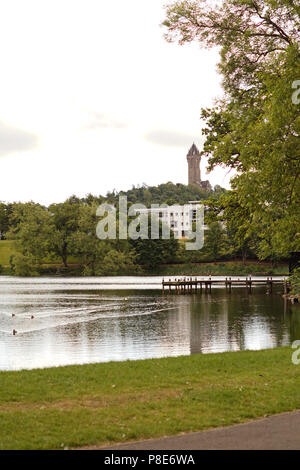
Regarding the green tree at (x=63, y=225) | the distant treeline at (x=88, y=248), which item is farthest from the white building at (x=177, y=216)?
the green tree at (x=63, y=225)

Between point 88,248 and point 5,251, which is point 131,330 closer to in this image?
point 88,248

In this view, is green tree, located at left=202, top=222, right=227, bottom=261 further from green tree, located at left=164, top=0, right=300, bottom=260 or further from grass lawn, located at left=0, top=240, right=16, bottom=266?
green tree, located at left=164, top=0, right=300, bottom=260

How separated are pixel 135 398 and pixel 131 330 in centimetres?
1604

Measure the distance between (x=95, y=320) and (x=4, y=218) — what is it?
123076 mm

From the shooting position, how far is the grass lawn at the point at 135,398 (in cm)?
734

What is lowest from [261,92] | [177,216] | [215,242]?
[215,242]

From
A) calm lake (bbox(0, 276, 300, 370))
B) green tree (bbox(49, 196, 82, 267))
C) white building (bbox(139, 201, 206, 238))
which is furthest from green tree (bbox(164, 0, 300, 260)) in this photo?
white building (bbox(139, 201, 206, 238))

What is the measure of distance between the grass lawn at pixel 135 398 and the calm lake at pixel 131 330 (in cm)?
520

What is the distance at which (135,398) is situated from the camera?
938 cm

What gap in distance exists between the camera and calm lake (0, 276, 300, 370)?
61.6ft

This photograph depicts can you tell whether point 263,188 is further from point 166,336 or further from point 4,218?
point 4,218

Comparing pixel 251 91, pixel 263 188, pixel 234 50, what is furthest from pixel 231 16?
pixel 263 188

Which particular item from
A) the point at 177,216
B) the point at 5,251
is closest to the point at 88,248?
the point at 5,251

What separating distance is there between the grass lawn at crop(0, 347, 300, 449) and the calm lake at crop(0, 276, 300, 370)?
5195 millimetres
